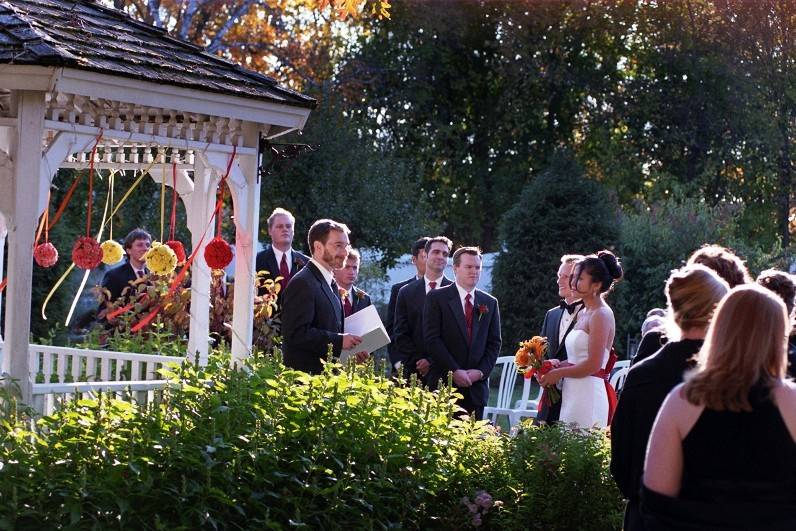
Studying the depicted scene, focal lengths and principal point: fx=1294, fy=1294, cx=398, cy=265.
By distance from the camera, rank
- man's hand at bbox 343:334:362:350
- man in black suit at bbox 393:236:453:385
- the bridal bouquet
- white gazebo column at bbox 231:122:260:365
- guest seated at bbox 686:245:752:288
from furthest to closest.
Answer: man in black suit at bbox 393:236:453:385
the bridal bouquet
white gazebo column at bbox 231:122:260:365
man's hand at bbox 343:334:362:350
guest seated at bbox 686:245:752:288

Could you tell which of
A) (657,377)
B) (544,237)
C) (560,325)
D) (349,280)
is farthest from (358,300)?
(544,237)

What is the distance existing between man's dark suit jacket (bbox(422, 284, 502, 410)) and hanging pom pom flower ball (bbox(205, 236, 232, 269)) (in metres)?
1.93

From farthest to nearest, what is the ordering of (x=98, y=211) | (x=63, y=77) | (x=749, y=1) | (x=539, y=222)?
(x=749, y=1)
(x=98, y=211)
(x=539, y=222)
(x=63, y=77)

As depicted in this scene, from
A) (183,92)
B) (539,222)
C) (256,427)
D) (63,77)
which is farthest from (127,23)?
(539,222)

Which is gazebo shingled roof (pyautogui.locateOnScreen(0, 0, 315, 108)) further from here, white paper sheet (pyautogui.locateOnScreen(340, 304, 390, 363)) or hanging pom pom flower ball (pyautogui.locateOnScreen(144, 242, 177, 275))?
white paper sheet (pyautogui.locateOnScreen(340, 304, 390, 363))

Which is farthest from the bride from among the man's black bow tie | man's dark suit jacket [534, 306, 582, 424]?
the man's black bow tie

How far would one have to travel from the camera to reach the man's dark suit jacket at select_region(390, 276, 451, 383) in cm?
995

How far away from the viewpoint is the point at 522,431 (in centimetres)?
702

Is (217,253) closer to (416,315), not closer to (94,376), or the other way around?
(94,376)

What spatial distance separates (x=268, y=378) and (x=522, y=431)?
1.41 meters

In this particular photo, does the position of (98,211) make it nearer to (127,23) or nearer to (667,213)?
(667,213)

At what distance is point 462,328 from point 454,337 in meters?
0.09

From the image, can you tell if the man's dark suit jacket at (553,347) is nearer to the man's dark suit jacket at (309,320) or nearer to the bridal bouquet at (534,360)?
the bridal bouquet at (534,360)

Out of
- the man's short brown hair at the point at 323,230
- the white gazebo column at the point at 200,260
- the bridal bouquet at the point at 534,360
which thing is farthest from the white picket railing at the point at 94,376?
the bridal bouquet at the point at 534,360
